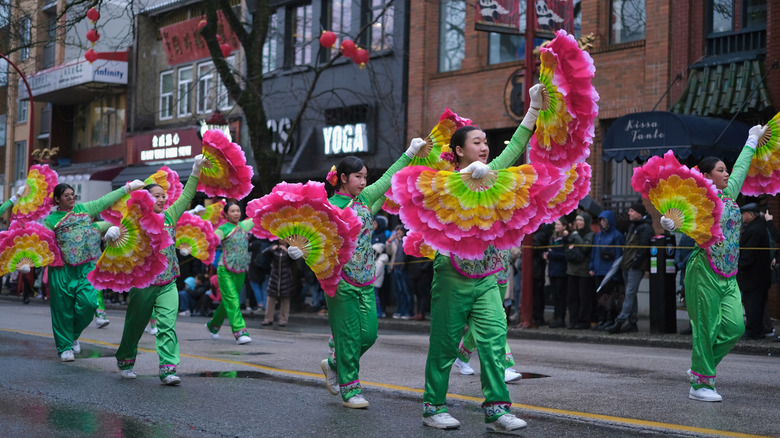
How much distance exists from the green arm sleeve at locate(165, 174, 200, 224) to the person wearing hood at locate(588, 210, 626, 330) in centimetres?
807

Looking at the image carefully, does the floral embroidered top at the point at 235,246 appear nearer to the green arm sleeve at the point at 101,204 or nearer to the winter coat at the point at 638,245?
the green arm sleeve at the point at 101,204

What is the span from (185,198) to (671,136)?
9.85m

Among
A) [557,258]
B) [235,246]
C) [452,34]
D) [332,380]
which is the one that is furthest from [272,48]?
[332,380]

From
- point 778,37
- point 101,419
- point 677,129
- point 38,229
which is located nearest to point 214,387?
point 101,419

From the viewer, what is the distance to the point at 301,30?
28.6 metres

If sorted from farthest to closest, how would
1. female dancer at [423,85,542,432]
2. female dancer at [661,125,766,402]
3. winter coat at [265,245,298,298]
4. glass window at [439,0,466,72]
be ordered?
1. glass window at [439,0,466,72]
2. winter coat at [265,245,298,298]
3. female dancer at [661,125,766,402]
4. female dancer at [423,85,542,432]

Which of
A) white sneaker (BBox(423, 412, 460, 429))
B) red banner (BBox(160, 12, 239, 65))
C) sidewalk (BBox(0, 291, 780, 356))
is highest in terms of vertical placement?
red banner (BBox(160, 12, 239, 65))

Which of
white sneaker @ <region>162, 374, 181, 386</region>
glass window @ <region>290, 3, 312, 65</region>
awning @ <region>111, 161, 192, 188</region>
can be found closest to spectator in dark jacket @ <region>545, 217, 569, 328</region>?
white sneaker @ <region>162, 374, 181, 386</region>

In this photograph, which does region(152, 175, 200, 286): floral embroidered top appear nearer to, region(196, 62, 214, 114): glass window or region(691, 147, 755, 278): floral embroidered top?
region(691, 147, 755, 278): floral embroidered top

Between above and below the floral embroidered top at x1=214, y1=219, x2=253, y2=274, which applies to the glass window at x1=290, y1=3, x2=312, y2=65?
above

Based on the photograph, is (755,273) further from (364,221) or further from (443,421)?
(443,421)

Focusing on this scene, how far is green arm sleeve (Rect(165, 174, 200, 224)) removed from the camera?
8.45 metres

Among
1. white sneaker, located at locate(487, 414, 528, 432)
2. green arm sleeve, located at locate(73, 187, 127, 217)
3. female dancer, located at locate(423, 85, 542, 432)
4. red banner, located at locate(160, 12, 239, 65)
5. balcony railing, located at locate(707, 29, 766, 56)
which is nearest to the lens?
white sneaker, located at locate(487, 414, 528, 432)

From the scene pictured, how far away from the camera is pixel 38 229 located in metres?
10.6
